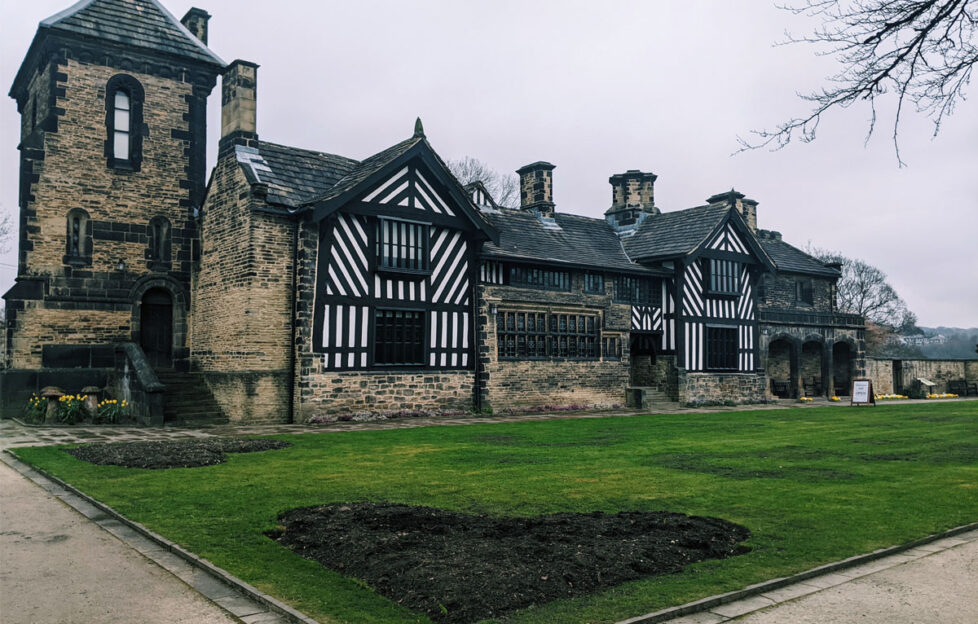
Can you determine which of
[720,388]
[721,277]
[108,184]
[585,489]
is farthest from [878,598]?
[721,277]

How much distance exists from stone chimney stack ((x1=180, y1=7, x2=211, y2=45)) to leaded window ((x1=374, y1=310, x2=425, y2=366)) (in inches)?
416

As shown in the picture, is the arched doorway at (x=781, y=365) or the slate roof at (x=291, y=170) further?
the arched doorway at (x=781, y=365)

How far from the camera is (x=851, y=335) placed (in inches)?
1278

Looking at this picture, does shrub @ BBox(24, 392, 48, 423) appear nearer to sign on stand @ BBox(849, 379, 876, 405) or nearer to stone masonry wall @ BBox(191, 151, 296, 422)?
stone masonry wall @ BBox(191, 151, 296, 422)

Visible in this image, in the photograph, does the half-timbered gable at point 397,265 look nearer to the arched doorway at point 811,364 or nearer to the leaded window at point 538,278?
the leaded window at point 538,278

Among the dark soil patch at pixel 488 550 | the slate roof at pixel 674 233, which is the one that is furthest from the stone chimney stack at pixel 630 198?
the dark soil patch at pixel 488 550

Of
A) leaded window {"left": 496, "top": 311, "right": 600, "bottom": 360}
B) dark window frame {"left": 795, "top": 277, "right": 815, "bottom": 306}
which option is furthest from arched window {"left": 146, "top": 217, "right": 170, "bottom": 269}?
dark window frame {"left": 795, "top": 277, "right": 815, "bottom": 306}

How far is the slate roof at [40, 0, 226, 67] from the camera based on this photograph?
19109mm

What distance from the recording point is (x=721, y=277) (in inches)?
1085

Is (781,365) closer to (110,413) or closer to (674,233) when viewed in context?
(674,233)

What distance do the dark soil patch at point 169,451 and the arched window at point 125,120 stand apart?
10.2m

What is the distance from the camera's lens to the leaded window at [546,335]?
72.6 ft

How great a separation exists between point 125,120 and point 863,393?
80.6ft

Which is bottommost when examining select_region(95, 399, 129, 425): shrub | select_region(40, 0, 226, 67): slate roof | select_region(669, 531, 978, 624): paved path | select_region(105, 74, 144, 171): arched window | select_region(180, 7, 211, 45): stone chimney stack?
select_region(669, 531, 978, 624): paved path
